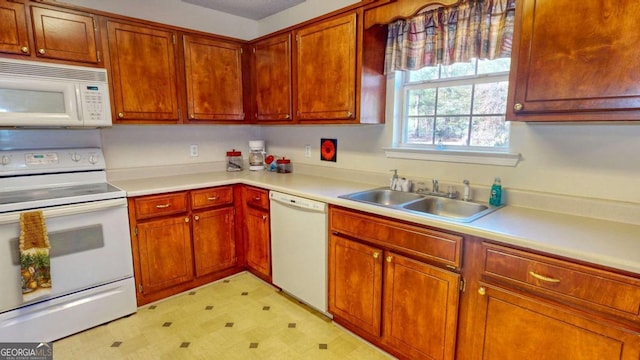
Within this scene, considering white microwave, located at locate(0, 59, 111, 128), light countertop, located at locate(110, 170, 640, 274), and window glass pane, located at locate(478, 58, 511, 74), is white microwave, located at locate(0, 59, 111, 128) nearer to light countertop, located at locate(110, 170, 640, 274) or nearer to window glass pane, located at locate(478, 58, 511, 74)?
light countertop, located at locate(110, 170, 640, 274)

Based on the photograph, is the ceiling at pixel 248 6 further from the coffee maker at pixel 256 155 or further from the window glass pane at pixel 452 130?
the window glass pane at pixel 452 130

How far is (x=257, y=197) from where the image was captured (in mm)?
2619

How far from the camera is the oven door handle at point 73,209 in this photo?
180 cm

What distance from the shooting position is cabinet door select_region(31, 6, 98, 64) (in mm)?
2035

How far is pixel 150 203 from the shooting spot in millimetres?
2328

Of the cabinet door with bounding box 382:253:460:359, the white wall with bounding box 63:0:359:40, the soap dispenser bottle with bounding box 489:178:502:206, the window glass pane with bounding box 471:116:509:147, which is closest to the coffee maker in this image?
the white wall with bounding box 63:0:359:40

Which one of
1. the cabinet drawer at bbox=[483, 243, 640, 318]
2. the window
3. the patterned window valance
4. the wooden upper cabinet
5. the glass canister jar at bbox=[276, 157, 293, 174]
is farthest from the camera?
the glass canister jar at bbox=[276, 157, 293, 174]

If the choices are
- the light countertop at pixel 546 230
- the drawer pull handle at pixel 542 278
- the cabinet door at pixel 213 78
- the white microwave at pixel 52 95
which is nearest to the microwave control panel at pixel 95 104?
the white microwave at pixel 52 95

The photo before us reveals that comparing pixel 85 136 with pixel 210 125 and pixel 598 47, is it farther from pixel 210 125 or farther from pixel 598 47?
pixel 598 47

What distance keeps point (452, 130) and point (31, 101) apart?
266 centimetres

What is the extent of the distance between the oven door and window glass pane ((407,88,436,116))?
2.10 m

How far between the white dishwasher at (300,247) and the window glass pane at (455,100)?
103cm

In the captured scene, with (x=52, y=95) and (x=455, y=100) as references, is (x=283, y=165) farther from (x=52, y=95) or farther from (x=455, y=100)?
(x=52, y=95)

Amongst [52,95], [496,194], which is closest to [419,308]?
[496,194]
